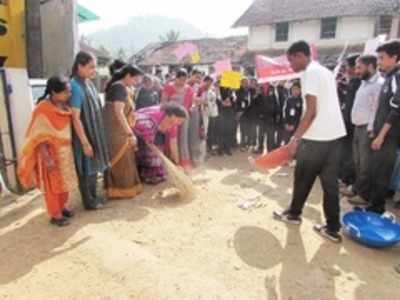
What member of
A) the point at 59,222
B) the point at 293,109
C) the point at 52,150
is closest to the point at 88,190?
the point at 59,222

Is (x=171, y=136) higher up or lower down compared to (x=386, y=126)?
lower down

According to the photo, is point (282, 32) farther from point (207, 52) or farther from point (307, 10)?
point (207, 52)

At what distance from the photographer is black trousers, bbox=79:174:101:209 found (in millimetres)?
3520

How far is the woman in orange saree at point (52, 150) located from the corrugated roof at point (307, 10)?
18.9 m

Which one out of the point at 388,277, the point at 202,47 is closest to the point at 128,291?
the point at 388,277

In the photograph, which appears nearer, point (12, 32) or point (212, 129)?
point (12, 32)

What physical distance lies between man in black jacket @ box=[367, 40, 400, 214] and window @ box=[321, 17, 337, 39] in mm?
17889

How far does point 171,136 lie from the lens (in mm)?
4371

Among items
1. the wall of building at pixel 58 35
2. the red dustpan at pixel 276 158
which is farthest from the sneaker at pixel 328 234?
the wall of building at pixel 58 35

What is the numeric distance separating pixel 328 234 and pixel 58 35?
4907 millimetres

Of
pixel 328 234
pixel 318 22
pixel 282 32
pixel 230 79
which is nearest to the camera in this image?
pixel 328 234

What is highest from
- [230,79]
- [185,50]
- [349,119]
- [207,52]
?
[207,52]

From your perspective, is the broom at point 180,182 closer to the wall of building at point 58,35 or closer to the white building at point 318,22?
the wall of building at point 58,35

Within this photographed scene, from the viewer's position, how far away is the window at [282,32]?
21.0 meters
